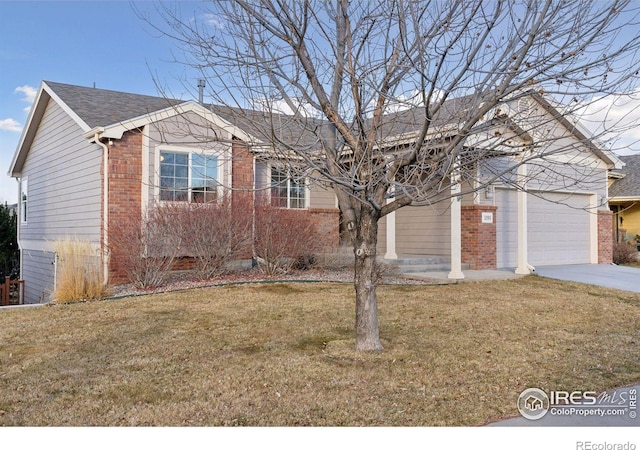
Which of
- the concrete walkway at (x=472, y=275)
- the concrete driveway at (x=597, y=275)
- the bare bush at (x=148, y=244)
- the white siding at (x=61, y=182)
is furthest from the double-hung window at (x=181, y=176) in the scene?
the concrete driveway at (x=597, y=275)

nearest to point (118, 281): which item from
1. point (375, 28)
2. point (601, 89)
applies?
point (375, 28)

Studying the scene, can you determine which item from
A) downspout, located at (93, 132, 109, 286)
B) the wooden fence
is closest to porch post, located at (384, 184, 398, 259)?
downspout, located at (93, 132, 109, 286)

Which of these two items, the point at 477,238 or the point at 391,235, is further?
the point at 391,235

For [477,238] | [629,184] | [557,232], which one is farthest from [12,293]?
[629,184]

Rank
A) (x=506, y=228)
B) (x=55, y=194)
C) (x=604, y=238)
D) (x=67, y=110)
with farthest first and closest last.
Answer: (x=604, y=238) < (x=55, y=194) < (x=506, y=228) < (x=67, y=110)

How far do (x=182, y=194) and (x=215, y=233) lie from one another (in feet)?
5.30

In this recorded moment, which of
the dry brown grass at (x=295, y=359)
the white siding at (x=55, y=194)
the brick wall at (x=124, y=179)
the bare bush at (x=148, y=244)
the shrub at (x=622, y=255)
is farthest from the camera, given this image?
the shrub at (x=622, y=255)

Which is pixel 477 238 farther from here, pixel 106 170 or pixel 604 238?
pixel 106 170

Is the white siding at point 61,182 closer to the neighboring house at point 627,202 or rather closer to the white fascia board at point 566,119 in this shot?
the white fascia board at point 566,119

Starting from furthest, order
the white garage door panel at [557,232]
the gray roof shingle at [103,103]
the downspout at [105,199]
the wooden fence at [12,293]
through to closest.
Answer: the wooden fence at [12,293] < the white garage door panel at [557,232] < the gray roof shingle at [103,103] < the downspout at [105,199]

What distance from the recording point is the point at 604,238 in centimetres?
1543

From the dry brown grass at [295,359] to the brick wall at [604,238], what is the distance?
7.26 metres

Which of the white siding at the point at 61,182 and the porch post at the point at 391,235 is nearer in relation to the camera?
the white siding at the point at 61,182

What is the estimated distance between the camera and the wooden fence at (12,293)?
15.0 m
